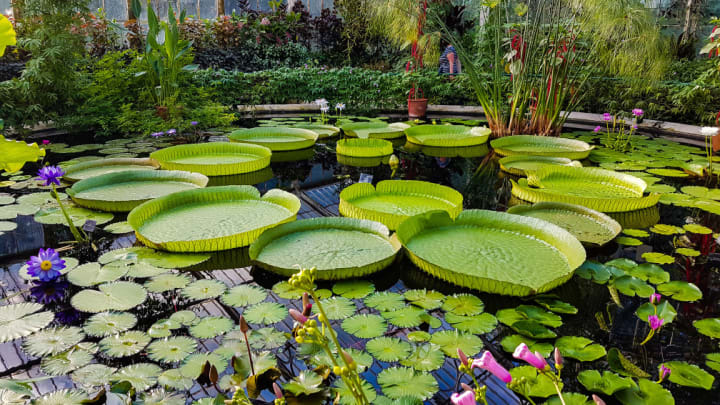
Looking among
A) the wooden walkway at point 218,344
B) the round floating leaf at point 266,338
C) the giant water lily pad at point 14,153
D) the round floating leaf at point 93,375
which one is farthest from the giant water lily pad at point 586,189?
the giant water lily pad at point 14,153

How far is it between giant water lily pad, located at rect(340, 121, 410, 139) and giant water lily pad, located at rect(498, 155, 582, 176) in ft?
5.60

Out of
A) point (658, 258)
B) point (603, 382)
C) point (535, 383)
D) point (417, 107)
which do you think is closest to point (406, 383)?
point (535, 383)

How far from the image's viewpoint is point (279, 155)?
16.3ft

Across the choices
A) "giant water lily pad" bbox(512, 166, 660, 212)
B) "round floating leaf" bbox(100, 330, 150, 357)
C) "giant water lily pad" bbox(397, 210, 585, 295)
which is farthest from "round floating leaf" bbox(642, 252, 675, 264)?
"round floating leaf" bbox(100, 330, 150, 357)

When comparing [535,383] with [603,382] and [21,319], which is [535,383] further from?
[21,319]

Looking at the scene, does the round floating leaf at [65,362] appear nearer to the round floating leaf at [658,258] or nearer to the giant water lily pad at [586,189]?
the round floating leaf at [658,258]

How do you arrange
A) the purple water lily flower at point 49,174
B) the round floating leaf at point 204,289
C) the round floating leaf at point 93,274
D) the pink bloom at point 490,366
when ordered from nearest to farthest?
the pink bloom at point 490,366 < the round floating leaf at point 204,289 < the round floating leaf at point 93,274 < the purple water lily flower at point 49,174

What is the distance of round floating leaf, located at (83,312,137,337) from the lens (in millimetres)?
1883

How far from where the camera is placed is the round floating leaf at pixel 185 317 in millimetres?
1944

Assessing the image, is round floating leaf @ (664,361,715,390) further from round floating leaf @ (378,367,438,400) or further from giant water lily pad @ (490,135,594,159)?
giant water lily pad @ (490,135,594,159)

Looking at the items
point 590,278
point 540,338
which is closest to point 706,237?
point 590,278

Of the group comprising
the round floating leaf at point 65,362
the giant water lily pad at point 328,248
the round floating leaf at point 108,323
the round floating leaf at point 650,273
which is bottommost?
the round floating leaf at point 65,362

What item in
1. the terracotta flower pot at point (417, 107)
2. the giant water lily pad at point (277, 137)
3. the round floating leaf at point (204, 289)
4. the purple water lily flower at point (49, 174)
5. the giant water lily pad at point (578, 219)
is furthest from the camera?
the terracotta flower pot at point (417, 107)

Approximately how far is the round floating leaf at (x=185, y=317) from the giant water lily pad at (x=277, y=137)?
10.2 feet
